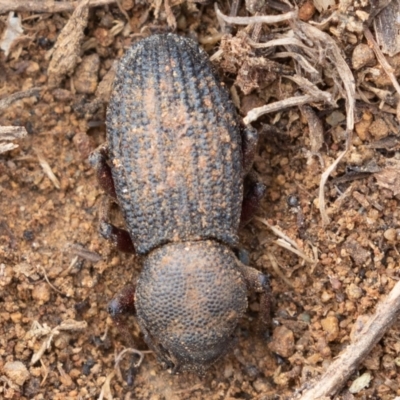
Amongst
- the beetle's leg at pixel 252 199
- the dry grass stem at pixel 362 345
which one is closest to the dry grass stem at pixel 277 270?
the beetle's leg at pixel 252 199

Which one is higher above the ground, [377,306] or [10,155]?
[10,155]

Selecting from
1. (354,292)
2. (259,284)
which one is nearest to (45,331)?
(259,284)

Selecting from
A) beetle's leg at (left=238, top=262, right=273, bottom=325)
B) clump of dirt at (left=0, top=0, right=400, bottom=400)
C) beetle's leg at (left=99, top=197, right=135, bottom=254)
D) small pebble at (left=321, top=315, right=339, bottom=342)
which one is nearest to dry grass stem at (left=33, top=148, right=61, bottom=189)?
clump of dirt at (left=0, top=0, right=400, bottom=400)

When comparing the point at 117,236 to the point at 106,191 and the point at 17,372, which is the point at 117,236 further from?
the point at 17,372

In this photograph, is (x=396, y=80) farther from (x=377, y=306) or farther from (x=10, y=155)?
(x=10, y=155)

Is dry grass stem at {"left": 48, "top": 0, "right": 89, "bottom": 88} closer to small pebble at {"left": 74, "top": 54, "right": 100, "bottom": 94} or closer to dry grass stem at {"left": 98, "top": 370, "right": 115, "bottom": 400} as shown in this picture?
small pebble at {"left": 74, "top": 54, "right": 100, "bottom": 94}

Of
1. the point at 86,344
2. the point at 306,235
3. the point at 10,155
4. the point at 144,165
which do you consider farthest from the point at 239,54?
the point at 86,344

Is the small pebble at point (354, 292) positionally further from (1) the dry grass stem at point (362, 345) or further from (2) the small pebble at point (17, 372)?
(2) the small pebble at point (17, 372)
